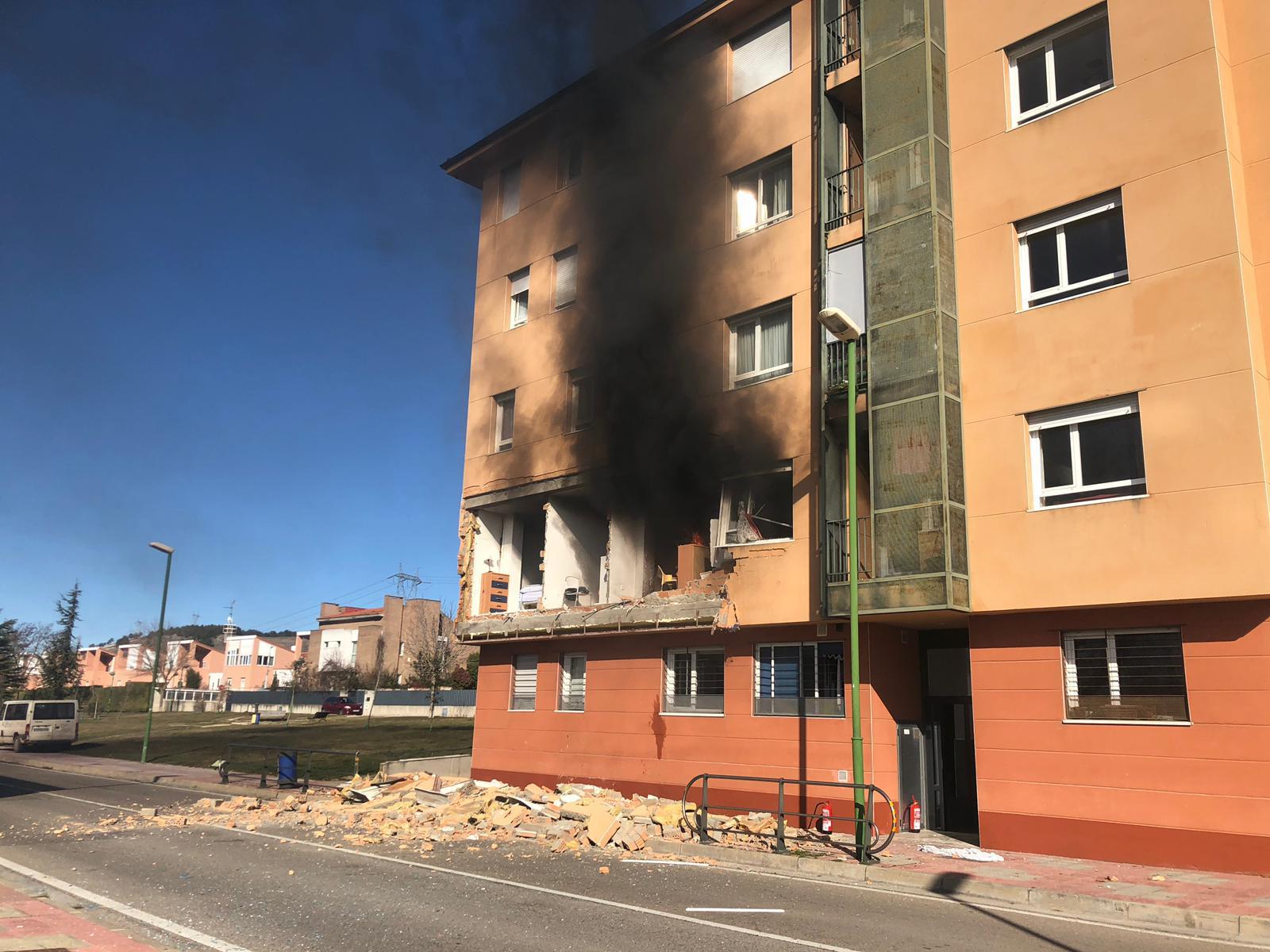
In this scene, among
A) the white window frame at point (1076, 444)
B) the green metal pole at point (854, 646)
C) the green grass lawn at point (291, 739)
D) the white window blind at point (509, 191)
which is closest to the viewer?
the green metal pole at point (854, 646)

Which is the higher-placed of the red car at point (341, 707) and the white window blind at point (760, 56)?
the white window blind at point (760, 56)

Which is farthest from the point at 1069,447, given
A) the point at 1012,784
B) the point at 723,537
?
the point at 723,537

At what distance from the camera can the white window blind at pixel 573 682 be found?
58.3ft

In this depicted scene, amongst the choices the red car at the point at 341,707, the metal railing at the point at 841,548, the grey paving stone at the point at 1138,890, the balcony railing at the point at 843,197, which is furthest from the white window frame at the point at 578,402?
the red car at the point at 341,707

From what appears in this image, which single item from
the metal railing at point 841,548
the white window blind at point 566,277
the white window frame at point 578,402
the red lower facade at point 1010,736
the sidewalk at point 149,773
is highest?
the white window blind at point 566,277

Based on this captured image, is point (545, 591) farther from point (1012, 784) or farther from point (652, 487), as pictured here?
point (1012, 784)

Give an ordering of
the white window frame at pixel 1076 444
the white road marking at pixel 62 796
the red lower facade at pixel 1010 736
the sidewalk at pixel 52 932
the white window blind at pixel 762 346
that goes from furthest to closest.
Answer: the white road marking at pixel 62 796 < the white window blind at pixel 762 346 < the white window frame at pixel 1076 444 < the red lower facade at pixel 1010 736 < the sidewalk at pixel 52 932

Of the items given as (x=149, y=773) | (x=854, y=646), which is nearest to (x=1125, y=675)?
(x=854, y=646)

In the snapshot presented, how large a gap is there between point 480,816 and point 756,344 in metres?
9.05

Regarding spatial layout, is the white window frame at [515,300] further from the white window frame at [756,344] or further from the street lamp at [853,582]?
the street lamp at [853,582]

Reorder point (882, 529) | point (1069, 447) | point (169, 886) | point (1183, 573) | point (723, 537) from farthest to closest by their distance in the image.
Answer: point (723, 537) → point (882, 529) → point (1069, 447) → point (1183, 573) → point (169, 886)

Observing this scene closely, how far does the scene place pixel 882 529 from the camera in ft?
41.8

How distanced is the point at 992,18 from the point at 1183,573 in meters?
8.55

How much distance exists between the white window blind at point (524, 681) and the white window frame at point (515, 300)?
7642 millimetres
